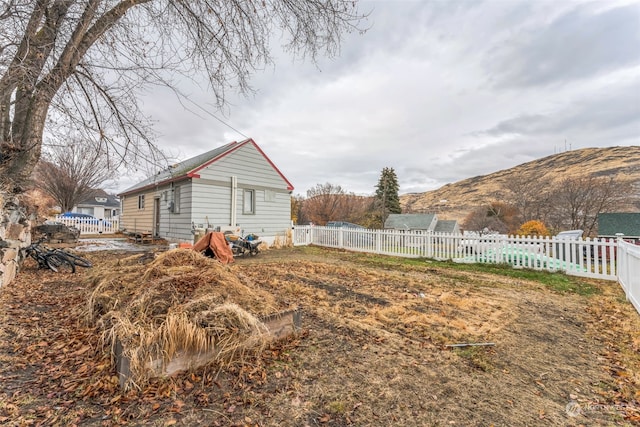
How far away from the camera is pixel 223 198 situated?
38.5ft

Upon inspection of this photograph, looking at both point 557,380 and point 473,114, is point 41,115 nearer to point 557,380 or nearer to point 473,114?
point 557,380

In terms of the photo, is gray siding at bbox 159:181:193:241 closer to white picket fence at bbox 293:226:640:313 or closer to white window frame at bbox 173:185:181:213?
white window frame at bbox 173:185:181:213

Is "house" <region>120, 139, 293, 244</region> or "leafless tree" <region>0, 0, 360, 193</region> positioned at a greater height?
"leafless tree" <region>0, 0, 360, 193</region>

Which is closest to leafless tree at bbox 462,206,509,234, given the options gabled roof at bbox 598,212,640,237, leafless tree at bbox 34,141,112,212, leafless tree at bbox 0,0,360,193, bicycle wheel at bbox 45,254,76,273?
gabled roof at bbox 598,212,640,237

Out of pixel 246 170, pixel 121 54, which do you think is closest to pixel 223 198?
pixel 246 170

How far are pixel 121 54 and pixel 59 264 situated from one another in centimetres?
479

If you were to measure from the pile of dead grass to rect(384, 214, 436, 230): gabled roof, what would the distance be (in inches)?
1252

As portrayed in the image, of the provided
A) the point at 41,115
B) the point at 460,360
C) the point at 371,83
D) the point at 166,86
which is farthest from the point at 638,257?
the point at 41,115

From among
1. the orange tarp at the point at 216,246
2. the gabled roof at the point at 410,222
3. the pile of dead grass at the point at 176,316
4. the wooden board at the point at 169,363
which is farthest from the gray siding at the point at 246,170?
the gabled roof at the point at 410,222

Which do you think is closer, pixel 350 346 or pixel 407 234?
pixel 350 346

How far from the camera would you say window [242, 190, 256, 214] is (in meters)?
12.6

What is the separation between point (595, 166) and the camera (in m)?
51.1

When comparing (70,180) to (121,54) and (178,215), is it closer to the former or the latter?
(178,215)

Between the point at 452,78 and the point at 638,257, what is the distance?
9.10 m
